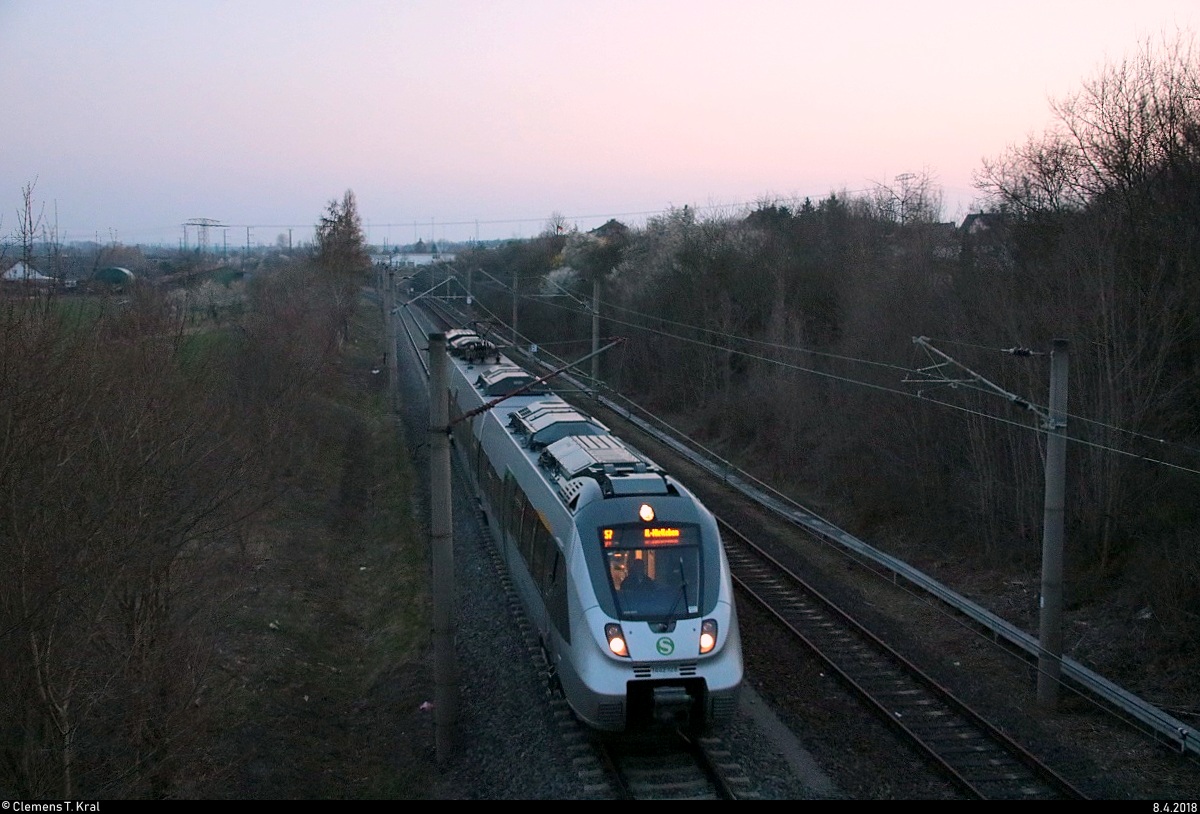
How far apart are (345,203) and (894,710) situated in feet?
162

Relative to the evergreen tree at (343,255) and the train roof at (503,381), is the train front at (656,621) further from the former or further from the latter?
the evergreen tree at (343,255)

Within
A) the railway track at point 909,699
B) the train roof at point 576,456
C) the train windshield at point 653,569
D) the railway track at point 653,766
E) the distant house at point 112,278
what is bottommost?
the railway track at point 909,699

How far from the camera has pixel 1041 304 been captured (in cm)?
1745

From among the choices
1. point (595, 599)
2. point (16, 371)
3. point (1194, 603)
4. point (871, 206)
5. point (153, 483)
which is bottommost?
point (1194, 603)

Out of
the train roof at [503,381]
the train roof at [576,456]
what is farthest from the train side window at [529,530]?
the train roof at [503,381]

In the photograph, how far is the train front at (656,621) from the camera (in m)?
9.09

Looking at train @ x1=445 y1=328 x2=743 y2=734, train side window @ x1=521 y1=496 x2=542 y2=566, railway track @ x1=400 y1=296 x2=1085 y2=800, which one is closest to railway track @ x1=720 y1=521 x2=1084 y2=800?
railway track @ x1=400 y1=296 x2=1085 y2=800

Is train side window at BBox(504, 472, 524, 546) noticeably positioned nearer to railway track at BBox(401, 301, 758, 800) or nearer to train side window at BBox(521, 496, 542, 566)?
train side window at BBox(521, 496, 542, 566)

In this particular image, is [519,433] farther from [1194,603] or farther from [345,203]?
[345,203]

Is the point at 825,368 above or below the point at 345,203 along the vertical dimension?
below

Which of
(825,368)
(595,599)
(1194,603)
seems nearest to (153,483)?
(595,599)

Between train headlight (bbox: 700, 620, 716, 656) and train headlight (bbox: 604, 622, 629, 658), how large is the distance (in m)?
0.73

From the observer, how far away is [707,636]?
9.33m

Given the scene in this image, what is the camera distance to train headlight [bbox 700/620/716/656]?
30.4ft
